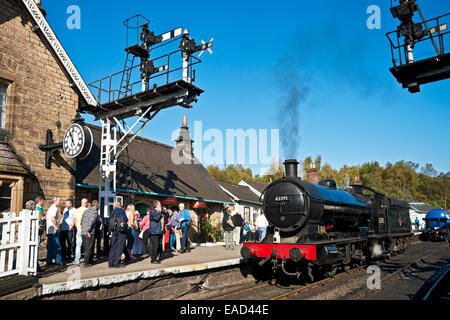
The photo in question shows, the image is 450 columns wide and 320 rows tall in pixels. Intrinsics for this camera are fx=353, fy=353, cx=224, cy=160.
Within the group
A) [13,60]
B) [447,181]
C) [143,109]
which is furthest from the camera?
[447,181]

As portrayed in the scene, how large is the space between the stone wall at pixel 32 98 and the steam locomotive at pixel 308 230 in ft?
20.0

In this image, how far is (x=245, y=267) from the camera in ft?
35.5

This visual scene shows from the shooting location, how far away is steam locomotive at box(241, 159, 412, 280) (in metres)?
8.88

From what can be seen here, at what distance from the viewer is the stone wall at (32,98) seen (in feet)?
32.2

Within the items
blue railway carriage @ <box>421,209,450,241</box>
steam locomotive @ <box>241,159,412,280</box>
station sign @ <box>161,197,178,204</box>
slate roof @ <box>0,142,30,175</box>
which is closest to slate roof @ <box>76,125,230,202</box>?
station sign @ <box>161,197,178,204</box>

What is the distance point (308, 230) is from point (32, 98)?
867 centimetres

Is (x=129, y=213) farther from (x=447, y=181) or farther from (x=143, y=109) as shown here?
(x=447, y=181)

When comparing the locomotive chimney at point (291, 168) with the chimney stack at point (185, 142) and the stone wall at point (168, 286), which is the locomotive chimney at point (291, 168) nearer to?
the stone wall at point (168, 286)

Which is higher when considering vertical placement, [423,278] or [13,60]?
[13,60]

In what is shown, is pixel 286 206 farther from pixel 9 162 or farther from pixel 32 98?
pixel 32 98

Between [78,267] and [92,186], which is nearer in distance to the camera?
[78,267]
